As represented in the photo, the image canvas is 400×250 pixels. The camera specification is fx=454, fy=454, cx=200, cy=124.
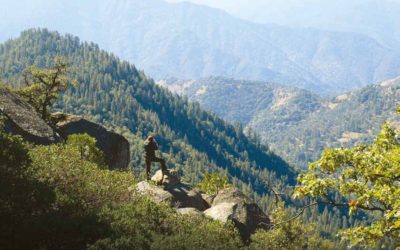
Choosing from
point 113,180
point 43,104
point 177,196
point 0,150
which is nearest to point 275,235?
point 177,196

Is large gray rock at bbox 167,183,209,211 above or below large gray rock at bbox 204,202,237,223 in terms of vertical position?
above

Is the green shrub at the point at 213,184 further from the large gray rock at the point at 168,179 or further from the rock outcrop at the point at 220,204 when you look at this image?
the large gray rock at the point at 168,179

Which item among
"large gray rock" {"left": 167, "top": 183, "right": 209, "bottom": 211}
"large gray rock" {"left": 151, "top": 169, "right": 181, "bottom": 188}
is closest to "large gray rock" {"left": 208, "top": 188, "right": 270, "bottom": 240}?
"large gray rock" {"left": 167, "top": 183, "right": 209, "bottom": 211}

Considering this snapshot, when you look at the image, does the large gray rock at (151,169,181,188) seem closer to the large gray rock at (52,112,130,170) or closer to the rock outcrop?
the rock outcrop

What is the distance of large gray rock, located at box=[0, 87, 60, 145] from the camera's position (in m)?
44.1

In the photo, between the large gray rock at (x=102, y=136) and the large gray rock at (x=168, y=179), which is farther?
the large gray rock at (x=102, y=136)

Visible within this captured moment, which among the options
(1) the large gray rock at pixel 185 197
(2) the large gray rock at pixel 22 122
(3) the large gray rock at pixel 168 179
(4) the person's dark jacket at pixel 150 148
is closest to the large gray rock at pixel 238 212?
(1) the large gray rock at pixel 185 197

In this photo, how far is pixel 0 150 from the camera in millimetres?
27031

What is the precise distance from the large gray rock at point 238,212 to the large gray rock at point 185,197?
1799 millimetres

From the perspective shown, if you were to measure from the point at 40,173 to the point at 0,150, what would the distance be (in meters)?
3.23

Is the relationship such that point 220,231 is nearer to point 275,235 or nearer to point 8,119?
point 275,235

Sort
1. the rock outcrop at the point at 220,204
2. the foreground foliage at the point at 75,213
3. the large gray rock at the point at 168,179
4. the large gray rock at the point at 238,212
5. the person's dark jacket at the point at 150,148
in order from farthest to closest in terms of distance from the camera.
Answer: the large gray rock at the point at 168,179 < the large gray rock at the point at 238,212 < the person's dark jacket at the point at 150,148 < the rock outcrop at the point at 220,204 < the foreground foliage at the point at 75,213

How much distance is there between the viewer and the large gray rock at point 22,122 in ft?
145

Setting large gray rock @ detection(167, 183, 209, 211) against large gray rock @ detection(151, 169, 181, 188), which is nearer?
large gray rock @ detection(167, 183, 209, 211)
